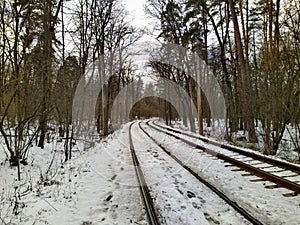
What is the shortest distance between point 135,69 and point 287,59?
2865 cm

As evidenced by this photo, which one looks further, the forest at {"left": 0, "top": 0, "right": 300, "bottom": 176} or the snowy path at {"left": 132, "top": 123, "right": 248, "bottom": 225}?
the forest at {"left": 0, "top": 0, "right": 300, "bottom": 176}

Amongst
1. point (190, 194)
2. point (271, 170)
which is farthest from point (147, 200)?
point (271, 170)

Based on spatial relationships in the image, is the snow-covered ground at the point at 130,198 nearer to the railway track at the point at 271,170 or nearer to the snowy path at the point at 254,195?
the snowy path at the point at 254,195

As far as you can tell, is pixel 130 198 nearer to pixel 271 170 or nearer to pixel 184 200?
pixel 184 200

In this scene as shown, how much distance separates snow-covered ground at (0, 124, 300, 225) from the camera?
4840mm

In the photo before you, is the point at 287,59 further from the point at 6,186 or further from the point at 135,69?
the point at 135,69

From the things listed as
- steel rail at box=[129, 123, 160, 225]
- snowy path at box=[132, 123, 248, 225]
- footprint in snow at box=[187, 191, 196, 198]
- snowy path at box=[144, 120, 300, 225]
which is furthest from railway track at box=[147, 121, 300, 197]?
steel rail at box=[129, 123, 160, 225]

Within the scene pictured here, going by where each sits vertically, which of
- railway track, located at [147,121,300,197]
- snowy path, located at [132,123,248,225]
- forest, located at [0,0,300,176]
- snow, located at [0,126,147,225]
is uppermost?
forest, located at [0,0,300,176]

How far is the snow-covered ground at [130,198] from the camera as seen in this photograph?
4840 millimetres

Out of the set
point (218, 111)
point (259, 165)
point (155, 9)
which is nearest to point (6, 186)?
point (259, 165)

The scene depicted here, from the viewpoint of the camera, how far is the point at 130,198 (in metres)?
5.90

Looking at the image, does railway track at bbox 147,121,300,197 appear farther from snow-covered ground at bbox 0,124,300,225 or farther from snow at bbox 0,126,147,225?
snow at bbox 0,126,147,225

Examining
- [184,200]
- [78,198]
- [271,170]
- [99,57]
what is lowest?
[78,198]

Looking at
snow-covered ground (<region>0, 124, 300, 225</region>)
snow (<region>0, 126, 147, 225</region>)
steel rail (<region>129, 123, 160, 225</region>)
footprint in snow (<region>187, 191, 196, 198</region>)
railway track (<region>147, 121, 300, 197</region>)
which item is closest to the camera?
steel rail (<region>129, 123, 160, 225</region>)
